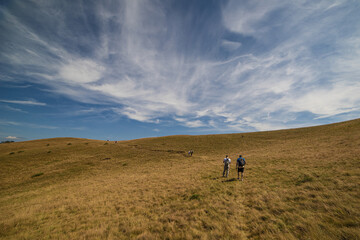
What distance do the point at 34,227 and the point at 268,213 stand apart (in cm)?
1470

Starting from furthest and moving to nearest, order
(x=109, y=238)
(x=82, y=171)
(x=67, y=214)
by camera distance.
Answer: (x=82, y=171), (x=67, y=214), (x=109, y=238)

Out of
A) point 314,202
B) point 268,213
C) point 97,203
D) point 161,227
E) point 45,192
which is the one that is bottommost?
point 45,192

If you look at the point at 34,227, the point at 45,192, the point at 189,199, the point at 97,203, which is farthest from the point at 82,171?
the point at 189,199

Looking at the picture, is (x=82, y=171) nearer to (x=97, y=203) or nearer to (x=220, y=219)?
(x=97, y=203)

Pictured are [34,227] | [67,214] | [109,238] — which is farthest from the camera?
[67,214]

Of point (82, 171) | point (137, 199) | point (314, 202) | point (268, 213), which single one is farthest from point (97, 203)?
point (82, 171)

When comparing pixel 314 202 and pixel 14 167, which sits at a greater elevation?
pixel 314 202

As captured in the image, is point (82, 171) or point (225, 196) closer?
point (225, 196)

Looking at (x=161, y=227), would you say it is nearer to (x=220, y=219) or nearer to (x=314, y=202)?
(x=220, y=219)

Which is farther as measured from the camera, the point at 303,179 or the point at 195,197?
the point at 303,179

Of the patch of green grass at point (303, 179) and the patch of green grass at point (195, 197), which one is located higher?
the patch of green grass at point (303, 179)

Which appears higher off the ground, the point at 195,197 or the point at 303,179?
the point at 303,179

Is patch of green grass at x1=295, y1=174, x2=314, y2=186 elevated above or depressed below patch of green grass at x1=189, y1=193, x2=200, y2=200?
above

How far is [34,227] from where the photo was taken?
8617 mm
